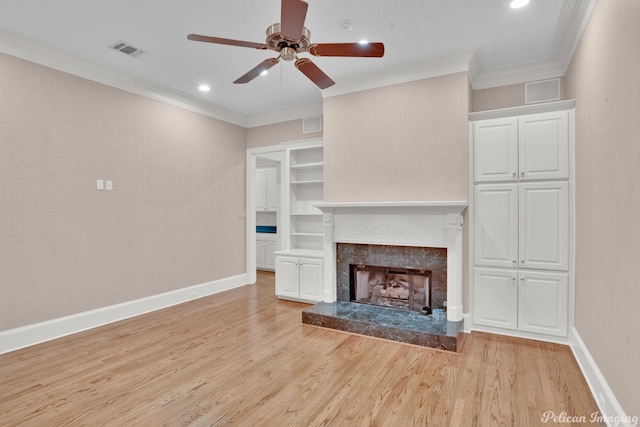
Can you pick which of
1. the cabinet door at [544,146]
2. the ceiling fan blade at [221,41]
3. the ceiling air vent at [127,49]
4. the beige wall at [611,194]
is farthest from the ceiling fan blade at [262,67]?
the cabinet door at [544,146]

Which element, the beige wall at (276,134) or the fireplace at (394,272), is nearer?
the fireplace at (394,272)

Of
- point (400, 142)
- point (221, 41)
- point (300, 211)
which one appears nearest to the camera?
point (221, 41)

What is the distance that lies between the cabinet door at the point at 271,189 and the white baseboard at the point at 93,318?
2501 millimetres

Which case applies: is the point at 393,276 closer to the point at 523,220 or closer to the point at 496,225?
the point at 496,225

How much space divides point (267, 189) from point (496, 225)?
515cm

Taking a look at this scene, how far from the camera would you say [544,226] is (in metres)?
3.34

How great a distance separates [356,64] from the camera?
3.76 metres

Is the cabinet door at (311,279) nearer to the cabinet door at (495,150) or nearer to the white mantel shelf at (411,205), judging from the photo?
the white mantel shelf at (411,205)

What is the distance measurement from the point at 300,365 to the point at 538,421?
68.4 inches

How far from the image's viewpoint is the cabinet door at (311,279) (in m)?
4.66

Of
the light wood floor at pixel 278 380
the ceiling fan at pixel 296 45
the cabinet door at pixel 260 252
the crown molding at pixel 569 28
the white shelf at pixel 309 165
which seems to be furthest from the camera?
the cabinet door at pixel 260 252

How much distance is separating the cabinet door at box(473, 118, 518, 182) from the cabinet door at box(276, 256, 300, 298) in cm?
270

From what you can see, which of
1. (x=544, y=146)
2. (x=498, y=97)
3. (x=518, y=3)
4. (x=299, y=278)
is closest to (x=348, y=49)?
(x=518, y=3)

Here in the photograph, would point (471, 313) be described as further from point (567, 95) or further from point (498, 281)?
point (567, 95)
